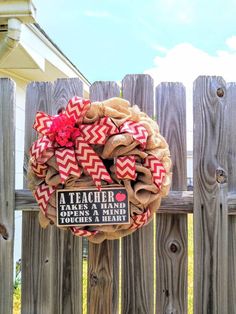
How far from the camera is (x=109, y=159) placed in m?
1.32

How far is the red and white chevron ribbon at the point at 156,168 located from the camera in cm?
127

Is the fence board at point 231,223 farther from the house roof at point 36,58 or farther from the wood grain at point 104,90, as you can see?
the house roof at point 36,58

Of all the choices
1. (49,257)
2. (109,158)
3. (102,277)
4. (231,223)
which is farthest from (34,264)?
(231,223)

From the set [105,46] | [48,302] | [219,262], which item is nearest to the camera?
[219,262]

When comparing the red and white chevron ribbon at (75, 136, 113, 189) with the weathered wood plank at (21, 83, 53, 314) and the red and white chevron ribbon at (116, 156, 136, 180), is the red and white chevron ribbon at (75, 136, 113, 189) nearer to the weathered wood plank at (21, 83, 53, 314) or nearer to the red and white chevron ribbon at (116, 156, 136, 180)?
the red and white chevron ribbon at (116, 156, 136, 180)

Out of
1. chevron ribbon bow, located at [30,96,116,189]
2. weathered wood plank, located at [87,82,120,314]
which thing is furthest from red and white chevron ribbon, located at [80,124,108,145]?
weathered wood plank, located at [87,82,120,314]

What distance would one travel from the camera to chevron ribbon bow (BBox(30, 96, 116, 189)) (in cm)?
127

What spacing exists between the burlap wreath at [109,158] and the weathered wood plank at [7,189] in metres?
0.35

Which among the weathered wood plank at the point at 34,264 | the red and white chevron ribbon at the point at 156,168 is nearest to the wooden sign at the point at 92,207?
the red and white chevron ribbon at the point at 156,168

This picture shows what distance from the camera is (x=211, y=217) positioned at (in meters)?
1.54

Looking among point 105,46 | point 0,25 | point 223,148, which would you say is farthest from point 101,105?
point 105,46

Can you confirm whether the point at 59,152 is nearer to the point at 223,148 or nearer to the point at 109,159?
the point at 109,159

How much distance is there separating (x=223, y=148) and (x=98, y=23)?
818cm

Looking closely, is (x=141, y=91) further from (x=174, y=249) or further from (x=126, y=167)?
(x=174, y=249)
